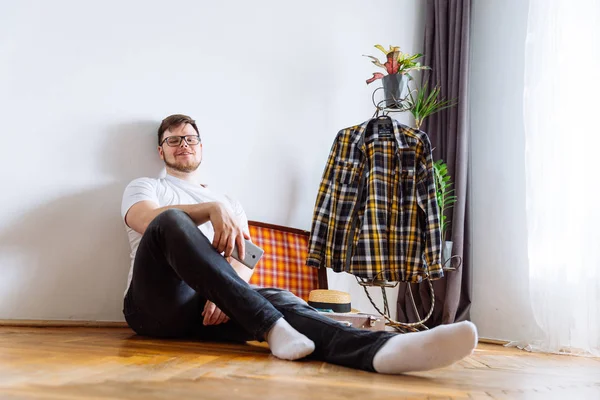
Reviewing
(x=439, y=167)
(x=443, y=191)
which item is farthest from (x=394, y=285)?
(x=439, y=167)

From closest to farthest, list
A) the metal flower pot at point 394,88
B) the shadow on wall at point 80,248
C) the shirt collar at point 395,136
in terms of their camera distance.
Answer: the shadow on wall at point 80,248, the shirt collar at point 395,136, the metal flower pot at point 394,88

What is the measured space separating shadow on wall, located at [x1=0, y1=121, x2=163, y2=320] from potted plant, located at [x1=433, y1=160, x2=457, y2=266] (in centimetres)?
133

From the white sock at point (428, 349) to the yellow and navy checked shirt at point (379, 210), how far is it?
47.5 inches

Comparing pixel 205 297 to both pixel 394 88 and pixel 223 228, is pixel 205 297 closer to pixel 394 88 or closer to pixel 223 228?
pixel 223 228

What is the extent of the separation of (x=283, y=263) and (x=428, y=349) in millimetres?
1378

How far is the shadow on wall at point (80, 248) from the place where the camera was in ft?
6.79

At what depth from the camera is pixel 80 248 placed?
217 cm

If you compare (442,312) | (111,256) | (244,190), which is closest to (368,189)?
(244,190)

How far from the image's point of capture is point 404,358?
1.17 meters

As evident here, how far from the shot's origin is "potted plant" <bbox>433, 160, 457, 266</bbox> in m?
2.64

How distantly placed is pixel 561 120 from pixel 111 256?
204 centimetres

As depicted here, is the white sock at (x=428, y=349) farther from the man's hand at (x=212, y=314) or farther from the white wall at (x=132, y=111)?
the white wall at (x=132, y=111)

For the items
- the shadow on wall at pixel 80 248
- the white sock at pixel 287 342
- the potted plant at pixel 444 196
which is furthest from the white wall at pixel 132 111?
the white sock at pixel 287 342

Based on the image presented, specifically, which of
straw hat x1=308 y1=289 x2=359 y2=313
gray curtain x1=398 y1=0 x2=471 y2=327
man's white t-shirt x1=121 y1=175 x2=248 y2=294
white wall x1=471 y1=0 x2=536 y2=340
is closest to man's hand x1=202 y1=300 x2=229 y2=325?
man's white t-shirt x1=121 y1=175 x2=248 y2=294
